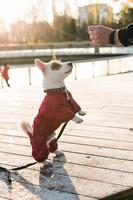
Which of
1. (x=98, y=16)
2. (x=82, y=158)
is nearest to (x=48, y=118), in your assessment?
(x=82, y=158)

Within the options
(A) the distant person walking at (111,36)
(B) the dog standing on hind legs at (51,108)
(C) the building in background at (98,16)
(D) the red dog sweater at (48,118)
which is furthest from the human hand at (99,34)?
(C) the building in background at (98,16)

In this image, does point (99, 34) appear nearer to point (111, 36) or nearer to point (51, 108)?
point (111, 36)

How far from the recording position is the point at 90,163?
464cm

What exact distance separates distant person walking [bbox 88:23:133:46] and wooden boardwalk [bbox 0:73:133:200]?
50.2 inches

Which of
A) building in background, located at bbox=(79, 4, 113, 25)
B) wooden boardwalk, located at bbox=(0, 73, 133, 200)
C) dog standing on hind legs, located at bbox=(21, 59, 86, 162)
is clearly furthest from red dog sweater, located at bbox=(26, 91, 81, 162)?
building in background, located at bbox=(79, 4, 113, 25)

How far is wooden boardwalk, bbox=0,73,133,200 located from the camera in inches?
154

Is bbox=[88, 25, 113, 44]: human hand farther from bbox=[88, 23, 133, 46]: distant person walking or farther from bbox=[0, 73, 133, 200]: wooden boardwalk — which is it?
bbox=[0, 73, 133, 200]: wooden boardwalk

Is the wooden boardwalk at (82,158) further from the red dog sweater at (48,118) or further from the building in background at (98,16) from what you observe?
the building in background at (98,16)

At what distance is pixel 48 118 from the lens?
14.8ft

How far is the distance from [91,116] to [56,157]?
7.67 feet

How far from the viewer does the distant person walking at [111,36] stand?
376cm

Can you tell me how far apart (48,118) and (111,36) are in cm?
114

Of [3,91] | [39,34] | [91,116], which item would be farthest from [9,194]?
[39,34]

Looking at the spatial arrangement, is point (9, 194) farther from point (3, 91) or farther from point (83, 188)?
point (3, 91)
